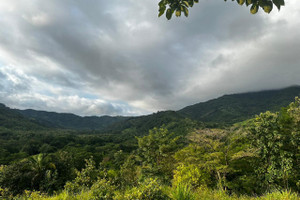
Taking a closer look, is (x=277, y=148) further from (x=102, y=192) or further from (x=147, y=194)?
(x=102, y=192)

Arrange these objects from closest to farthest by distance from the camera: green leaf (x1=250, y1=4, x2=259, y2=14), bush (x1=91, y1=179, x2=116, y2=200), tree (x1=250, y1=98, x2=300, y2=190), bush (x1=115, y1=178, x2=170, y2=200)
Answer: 1. green leaf (x1=250, y1=4, x2=259, y2=14)
2. bush (x1=115, y1=178, x2=170, y2=200)
3. bush (x1=91, y1=179, x2=116, y2=200)
4. tree (x1=250, y1=98, x2=300, y2=190)

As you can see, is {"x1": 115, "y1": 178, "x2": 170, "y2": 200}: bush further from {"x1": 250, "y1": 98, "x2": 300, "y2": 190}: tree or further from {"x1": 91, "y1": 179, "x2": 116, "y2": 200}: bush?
{"x1": 250, "y1": 98, "x2": 300, "y2": 190}: tree

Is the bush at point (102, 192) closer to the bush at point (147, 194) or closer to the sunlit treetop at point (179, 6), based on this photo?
the bush at point (147, 194)

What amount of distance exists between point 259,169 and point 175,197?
23141 mm

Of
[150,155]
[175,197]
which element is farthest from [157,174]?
[175,197]

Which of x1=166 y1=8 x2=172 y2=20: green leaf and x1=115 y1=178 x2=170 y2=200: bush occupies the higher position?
x1=166 y1=8 x2=172 y2=20: green leaf

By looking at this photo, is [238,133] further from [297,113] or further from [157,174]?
[157,174]

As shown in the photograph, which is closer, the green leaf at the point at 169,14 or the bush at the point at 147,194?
the green leaf at the point at 169,14

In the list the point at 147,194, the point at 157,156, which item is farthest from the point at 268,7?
the point at 157,156

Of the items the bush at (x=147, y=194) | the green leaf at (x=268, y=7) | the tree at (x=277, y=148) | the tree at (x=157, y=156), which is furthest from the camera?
the tree at (x=157, y=156)

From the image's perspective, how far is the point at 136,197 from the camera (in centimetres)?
472

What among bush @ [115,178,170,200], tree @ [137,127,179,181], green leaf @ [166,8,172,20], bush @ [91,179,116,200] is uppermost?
green leaf @ [166,8,172,20]

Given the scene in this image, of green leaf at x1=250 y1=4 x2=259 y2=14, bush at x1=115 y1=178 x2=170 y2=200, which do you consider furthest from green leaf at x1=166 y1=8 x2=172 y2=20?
Result: bush at x1=115 y1=178 x2=170 y2=200

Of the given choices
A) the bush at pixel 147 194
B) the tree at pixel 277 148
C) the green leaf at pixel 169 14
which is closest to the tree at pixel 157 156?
the tree at pixel 277 148
